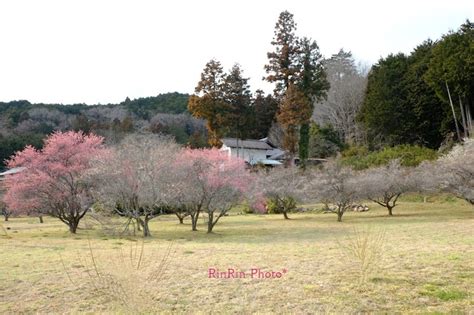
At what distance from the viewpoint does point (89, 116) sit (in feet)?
215

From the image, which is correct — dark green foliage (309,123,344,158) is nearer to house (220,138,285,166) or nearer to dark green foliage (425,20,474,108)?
house (220,138,285,166)

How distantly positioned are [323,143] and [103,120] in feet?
112

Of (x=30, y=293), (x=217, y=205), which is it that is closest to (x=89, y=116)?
(x=217, y=205)

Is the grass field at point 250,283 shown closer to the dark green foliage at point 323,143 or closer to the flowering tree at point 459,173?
the flowering tree at point 459,173

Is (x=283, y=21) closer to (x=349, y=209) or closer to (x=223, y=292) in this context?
(x=349, y=209)

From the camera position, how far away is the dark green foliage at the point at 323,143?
1677 inches

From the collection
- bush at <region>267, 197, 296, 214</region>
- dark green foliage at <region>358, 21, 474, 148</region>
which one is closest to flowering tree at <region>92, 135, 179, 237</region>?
bush at <region>267, 197, 296, 214</region>

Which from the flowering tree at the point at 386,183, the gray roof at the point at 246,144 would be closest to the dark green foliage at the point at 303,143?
the gray roof at the point at 246,144

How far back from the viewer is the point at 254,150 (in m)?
47.8

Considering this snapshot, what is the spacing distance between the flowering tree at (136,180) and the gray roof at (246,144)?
2674 cm

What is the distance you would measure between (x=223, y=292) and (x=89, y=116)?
210 ft

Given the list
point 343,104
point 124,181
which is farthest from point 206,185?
point 343,104

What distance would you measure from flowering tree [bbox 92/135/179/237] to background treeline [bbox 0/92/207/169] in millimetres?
26987

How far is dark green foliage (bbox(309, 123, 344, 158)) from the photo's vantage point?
Answer: 4259 centimetres
